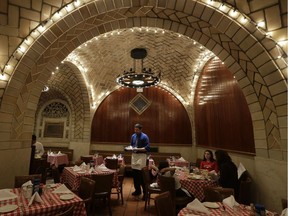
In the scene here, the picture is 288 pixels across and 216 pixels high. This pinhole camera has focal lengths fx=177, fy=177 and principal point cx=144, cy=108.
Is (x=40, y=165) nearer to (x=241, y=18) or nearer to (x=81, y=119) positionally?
(x=81, y=119)

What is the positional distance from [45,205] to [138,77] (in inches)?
136

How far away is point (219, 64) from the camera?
202 inches

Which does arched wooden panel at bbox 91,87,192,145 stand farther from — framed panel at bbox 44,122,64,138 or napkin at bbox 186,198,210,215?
napkin at bbox 186,198,210,215

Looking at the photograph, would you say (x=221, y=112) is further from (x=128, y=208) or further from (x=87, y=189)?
(x=87, y=189)

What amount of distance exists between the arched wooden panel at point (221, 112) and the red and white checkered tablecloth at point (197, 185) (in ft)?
4.02

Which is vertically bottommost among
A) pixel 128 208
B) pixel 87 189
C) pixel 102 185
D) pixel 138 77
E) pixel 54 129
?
pixel 128 208

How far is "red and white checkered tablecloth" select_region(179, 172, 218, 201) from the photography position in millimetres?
3158

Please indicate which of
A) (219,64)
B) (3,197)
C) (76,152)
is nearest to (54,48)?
(3,197)

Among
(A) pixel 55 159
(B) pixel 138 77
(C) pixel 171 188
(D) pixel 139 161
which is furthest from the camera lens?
(A) pixel 55 159

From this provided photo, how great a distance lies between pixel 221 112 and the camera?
5008mm

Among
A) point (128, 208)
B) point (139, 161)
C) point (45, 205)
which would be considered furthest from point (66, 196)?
point (139, 161)

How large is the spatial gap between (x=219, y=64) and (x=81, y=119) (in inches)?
244

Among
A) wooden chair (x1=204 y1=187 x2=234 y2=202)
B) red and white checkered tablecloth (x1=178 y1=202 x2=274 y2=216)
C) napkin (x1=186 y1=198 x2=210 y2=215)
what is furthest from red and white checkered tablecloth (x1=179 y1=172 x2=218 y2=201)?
napkin (x1=186 y1=198 x2=210 y2=215)

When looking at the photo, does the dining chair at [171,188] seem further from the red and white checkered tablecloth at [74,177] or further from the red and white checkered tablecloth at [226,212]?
the red and white checkered tablecloth at [74,177]
